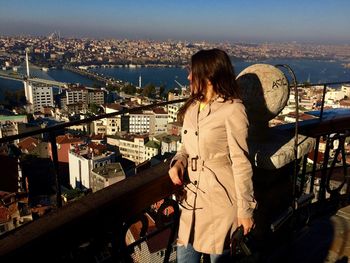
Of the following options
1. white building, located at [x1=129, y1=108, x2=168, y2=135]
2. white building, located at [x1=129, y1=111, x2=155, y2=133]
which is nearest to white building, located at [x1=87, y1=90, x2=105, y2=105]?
white building, located at [x1=129, y1=111, x2=155, y2=133]

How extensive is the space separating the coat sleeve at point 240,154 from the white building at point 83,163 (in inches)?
527

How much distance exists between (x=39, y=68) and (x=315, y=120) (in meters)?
81.8

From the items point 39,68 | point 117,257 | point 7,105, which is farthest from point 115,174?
point 39,68

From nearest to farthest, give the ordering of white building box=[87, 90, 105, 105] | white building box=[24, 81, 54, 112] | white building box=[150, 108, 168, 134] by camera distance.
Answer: white building box=[150, 108, 168, 134]
white building box=[87, 90, 105, 105]
white building box=[24, 81, 54, 112]

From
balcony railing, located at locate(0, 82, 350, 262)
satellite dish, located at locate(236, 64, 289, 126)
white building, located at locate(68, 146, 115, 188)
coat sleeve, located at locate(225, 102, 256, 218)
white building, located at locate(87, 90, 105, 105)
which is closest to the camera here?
balcony railing, located at locate(0, 82, 350, 262)

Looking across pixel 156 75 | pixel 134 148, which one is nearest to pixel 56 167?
pixel 134 148

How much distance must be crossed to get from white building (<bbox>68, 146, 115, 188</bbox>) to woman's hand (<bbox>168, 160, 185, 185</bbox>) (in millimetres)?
13242

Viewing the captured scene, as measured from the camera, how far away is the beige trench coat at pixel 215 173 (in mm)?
1078

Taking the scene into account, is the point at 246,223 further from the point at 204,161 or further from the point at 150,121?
the point at 150,121

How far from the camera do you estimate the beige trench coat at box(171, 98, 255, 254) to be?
1078 mm

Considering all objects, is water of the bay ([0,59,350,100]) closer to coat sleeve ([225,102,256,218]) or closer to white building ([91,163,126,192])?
white building ([91,163,126,192])

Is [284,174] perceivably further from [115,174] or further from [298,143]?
[115,174]

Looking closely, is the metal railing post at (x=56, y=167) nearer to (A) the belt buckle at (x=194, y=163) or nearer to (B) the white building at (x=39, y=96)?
(A) the belt buckle at (x=194, y=163)

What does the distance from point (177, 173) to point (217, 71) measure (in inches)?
13.2
